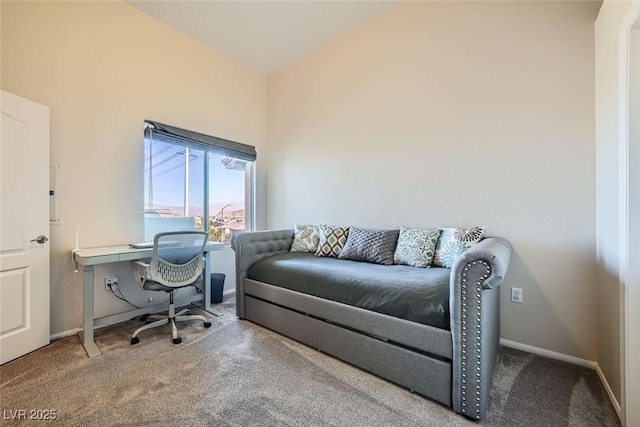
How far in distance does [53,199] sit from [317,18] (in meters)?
3.07

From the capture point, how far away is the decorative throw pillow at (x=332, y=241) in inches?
112

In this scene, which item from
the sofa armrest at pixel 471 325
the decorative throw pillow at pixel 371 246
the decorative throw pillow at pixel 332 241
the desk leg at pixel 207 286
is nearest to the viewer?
the sofa armrest at pixel 471 325

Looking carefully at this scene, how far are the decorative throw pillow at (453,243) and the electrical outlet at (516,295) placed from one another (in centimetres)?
52

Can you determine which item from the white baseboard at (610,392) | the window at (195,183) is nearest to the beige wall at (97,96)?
the window at (195,183)

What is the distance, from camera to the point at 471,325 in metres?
1.36

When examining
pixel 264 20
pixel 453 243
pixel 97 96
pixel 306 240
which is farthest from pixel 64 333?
pixel 264 20

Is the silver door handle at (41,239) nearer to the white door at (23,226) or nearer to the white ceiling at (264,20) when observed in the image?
the white door at (23,226)

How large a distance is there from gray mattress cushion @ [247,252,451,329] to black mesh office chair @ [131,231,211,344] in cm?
54

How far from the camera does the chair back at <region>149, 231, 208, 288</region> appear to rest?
7.31ft

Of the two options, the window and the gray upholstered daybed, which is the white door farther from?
the gray upholstered daybed

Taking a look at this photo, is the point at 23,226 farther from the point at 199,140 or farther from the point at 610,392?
the point at 610,392

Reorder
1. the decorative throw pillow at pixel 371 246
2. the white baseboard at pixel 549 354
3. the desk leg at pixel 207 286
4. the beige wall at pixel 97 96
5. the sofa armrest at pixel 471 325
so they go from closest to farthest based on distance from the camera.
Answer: the sofa armrest at pixel 471 325
the white baseboard at pixel 549 354
the beige wall at pixel 97 96
the decorative throw pillow at pixel 371 246
the desk leg at pixel 207 286

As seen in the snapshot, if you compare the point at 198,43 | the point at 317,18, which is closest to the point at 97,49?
the point at 198,43

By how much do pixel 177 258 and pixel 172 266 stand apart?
0.08 meters
